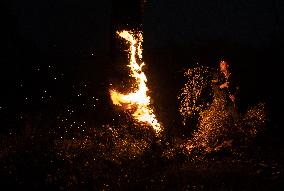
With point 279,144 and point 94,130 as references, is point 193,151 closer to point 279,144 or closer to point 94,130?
point 279,144

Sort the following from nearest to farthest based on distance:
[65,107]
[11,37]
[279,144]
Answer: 1. [279,144]
2. [65,107]
3. [11,37]

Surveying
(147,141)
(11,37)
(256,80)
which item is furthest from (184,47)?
(11,37)

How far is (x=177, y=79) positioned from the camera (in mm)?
11453

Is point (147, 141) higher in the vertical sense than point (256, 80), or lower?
lower

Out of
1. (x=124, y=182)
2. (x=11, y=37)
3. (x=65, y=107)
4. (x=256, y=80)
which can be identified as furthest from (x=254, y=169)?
(x=11, y=37)

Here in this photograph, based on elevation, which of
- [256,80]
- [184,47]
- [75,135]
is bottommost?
[75,135]

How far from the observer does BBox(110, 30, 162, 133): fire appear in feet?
31.3

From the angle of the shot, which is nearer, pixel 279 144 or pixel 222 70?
pixel 279 144

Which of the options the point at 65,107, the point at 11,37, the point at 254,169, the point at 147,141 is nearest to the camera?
the point at 254,169

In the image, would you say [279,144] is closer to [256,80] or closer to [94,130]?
[256,80]

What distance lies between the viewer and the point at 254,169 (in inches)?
291

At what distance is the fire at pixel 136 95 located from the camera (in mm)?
9547

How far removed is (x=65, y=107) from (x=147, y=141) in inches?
109

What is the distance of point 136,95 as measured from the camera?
31.5 feet
